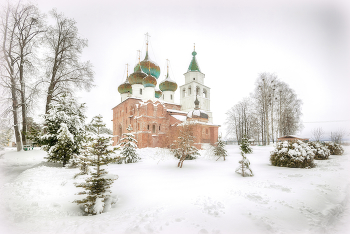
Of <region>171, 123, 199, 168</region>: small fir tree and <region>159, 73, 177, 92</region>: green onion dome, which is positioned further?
<region>159, 73, 177, 92</region>: green onion dome

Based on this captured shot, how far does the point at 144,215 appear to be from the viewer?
2.76m

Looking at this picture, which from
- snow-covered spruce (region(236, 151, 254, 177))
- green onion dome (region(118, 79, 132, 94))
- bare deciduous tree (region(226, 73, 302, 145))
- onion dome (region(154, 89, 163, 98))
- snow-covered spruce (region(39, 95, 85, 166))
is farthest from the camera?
onion dome (region(154, 89, 163, 98))

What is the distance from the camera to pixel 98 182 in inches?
133

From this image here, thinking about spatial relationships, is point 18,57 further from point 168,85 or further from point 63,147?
point 168,85

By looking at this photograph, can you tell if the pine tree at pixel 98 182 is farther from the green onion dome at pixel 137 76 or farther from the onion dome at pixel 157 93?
the onion dome at pixel 157 93

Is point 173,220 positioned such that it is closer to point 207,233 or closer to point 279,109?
point 207,233

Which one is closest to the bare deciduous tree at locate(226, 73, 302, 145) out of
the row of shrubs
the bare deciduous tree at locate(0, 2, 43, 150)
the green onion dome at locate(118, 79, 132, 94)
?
the row of shrubs

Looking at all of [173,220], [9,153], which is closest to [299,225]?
[173,220]

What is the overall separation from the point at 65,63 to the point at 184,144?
242 inches

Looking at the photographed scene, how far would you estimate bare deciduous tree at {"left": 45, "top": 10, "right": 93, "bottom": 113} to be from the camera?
4.82 metres

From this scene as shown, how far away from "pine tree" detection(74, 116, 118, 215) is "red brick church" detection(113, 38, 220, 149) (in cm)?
980

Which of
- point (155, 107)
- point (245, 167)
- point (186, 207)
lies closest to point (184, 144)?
point (245, 167)

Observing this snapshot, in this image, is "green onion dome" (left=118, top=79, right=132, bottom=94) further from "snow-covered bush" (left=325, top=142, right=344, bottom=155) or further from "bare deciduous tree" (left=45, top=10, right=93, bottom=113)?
"snow-covered bush" (left=325, top=142, right=344, bottom=155)

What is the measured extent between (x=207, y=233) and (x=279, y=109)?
18.8 metres
